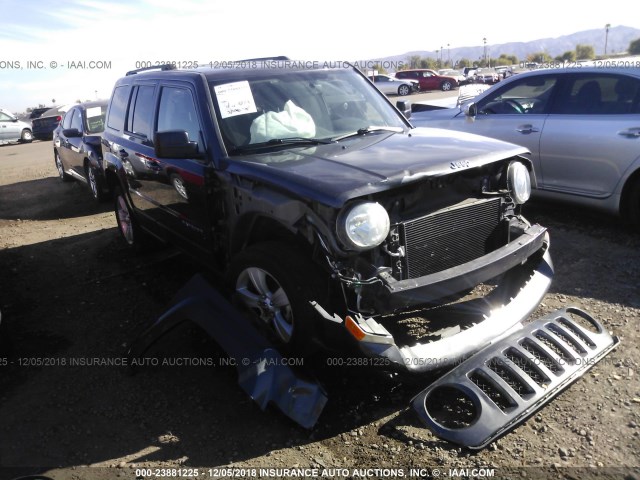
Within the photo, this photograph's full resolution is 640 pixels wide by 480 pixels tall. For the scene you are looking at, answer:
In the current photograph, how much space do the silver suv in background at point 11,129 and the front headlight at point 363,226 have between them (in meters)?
22.2

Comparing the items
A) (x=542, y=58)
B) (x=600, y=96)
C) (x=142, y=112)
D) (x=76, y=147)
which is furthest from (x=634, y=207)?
(x=542, y=58)

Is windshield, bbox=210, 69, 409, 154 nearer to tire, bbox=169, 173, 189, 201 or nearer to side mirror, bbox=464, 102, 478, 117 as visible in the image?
tire, bbox=169, 173, 189, 201

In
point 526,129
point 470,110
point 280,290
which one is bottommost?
point 280,290

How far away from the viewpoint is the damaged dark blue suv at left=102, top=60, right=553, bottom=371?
9.12ft

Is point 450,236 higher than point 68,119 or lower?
lower

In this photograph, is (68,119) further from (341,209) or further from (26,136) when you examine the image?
(26,136)

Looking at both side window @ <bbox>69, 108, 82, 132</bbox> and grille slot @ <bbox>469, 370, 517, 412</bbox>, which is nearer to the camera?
grille slot @ <bbox>469, 370, 517, 412</bbox>

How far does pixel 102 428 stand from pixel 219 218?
1.55 m

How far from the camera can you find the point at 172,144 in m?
3.56

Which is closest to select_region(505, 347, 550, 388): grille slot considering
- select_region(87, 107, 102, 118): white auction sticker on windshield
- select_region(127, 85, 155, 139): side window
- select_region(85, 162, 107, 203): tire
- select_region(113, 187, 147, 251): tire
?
select_region(127, 85, 155, 139): side window

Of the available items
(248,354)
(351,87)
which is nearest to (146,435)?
(248,354)

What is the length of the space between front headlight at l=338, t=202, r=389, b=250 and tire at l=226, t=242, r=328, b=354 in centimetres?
36

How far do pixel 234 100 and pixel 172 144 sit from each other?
59 cm

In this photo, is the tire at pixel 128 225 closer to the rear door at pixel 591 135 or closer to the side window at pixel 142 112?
the side window at pixel 142 112
